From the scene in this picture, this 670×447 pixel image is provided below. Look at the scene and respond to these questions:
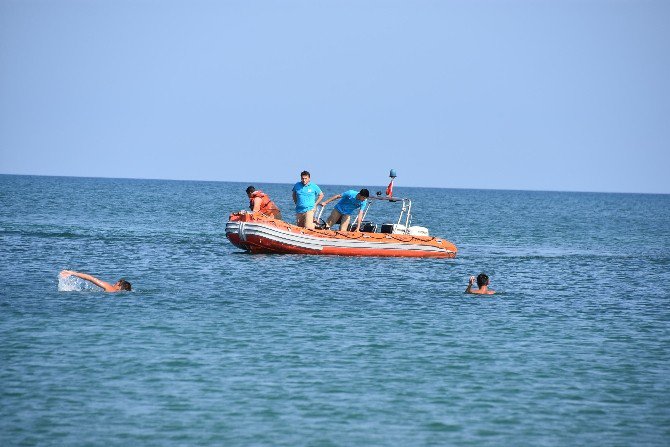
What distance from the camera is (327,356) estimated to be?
16.5 meters

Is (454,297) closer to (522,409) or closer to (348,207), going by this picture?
(348,207)

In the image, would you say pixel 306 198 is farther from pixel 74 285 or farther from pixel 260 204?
pixel 74 285

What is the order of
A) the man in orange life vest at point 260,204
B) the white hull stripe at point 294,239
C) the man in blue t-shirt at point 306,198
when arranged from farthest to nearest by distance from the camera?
the man in orange life vest at point 260,204
the white hull stripe at point 294,239
the man in blue t-shirt at point 306,198

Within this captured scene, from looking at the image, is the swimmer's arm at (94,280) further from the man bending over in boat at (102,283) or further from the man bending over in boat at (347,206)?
the man bending over in boat at (347,206)

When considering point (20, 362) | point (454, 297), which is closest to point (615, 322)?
point (454, 297)

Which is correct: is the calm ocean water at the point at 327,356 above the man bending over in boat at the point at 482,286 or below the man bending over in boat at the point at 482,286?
below

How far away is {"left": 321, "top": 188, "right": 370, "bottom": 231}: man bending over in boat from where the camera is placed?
30984 millimetres

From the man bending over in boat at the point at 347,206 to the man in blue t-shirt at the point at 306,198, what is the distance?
0.41 meters

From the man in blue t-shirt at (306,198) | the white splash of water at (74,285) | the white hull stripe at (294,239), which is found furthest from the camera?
the white hull stripe at (294,239)

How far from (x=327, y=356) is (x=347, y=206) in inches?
597

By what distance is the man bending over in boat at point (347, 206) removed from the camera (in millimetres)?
30984

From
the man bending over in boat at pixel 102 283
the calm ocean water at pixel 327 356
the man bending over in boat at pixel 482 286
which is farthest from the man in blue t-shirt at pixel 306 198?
the man bending over in boat at pixel 102 283

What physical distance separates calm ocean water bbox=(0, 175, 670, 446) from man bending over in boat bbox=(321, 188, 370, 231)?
1491 mm

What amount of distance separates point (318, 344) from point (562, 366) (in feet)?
12.9
